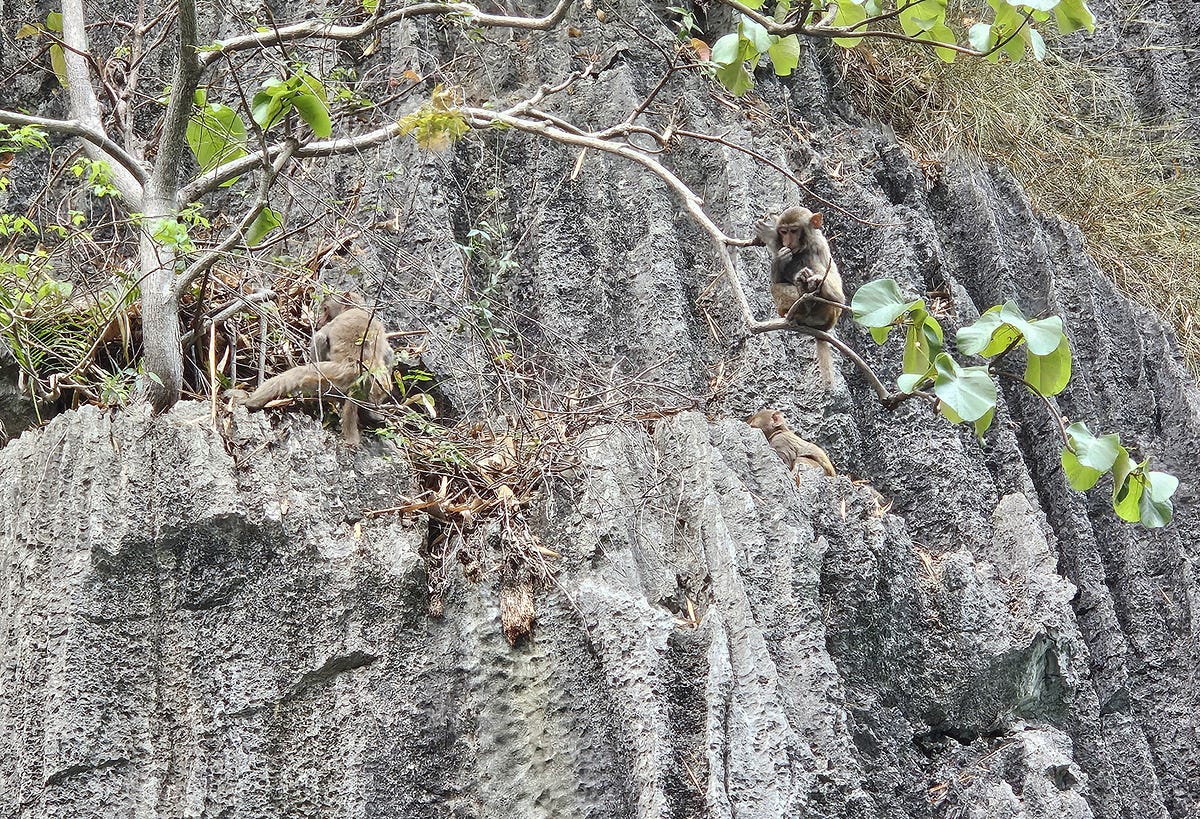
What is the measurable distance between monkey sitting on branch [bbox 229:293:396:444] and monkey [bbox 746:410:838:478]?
1940 millimetres

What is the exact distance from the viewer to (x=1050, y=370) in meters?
3.95

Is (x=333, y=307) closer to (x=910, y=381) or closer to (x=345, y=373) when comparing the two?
(x=345, y=373)

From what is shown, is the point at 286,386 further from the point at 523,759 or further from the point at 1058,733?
the point at 1058,733

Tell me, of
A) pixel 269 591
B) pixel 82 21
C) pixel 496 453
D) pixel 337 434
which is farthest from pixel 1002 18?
pixel 82 21

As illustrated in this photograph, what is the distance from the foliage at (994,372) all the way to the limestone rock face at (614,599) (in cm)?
120

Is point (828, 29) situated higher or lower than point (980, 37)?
higher

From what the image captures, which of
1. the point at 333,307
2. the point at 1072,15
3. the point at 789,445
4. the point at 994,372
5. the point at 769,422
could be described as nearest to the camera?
the point at 994,372

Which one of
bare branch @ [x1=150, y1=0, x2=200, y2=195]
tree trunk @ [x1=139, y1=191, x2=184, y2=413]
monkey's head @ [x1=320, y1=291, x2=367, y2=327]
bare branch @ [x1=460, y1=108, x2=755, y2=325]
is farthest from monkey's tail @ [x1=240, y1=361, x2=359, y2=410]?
bare branch @ [x1=460, y1=108, x2=755, y2=325]

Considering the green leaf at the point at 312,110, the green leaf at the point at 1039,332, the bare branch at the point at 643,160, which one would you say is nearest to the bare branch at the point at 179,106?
the green leaf at the point at 312,110

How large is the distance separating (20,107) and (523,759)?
5225 mm

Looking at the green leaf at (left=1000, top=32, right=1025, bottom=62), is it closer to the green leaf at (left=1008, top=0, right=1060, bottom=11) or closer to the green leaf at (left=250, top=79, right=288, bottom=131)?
the green leaf at (left=1008, top=0, right=1060, bottom=11)

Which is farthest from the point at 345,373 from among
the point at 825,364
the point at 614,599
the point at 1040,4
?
the point at 1040,4

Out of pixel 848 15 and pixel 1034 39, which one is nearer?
pixel 848 15

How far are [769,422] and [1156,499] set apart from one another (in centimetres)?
250
